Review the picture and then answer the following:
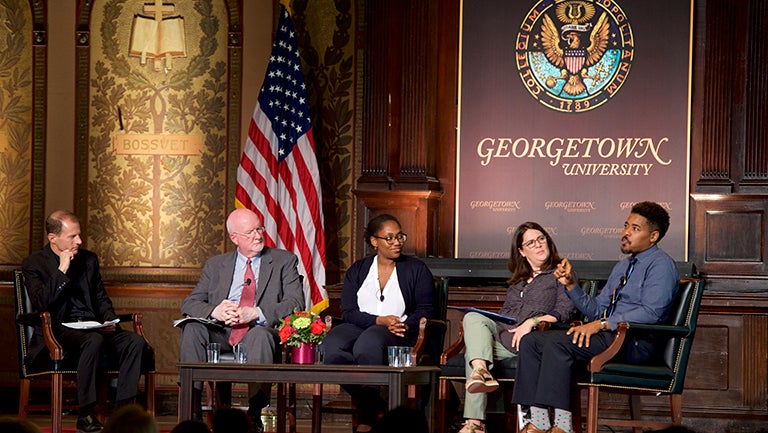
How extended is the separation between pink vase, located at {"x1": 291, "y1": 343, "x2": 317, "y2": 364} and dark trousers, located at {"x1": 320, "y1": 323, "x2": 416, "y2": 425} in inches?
16.1

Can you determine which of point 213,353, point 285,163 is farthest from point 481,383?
point 285,163

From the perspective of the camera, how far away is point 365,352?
595 centimetres

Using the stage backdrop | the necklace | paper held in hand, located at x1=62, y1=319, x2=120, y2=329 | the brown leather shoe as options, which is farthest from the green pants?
paper held in hand, located at x1=62, y1=319, x2=120, y2=329

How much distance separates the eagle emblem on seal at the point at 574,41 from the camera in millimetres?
7430

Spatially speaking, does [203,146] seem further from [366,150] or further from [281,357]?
[281,357]

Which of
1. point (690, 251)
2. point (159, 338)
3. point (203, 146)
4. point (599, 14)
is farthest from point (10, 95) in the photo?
point (690, 251)

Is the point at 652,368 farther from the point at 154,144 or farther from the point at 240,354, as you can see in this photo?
the point at 154,144

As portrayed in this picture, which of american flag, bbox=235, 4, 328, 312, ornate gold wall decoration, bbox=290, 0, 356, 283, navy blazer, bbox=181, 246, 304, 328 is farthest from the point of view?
Answer: ornate gold wall decoration, bbox=290, 0, 356, 283

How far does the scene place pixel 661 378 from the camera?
554cm

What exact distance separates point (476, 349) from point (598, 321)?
0.60 meters

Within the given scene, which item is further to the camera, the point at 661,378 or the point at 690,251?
the point at 690,251

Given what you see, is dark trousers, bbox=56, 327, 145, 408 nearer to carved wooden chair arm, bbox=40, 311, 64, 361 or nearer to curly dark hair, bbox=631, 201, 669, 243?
carved wooden chair arm, bbox=40, 311, 64, 361

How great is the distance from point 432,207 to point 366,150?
1.81 ft

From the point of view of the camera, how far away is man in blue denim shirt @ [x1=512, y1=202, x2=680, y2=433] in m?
5.50
